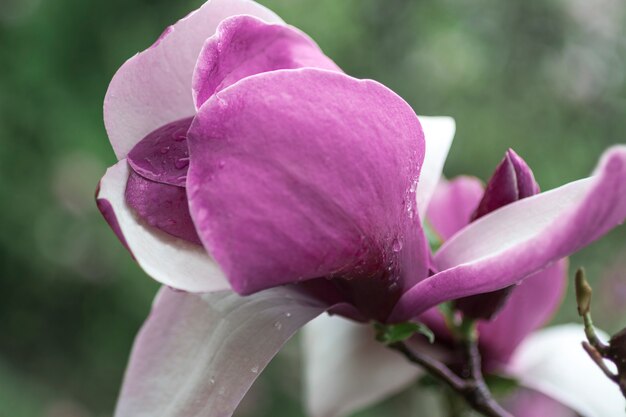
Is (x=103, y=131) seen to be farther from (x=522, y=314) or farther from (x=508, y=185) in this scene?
(x=508, y=185)

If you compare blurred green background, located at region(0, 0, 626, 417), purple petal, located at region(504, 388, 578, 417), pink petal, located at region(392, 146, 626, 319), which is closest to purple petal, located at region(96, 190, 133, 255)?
pink petal, located at region(392, 146, 626, 319)

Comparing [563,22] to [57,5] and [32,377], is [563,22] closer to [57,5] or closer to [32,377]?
[57,5]

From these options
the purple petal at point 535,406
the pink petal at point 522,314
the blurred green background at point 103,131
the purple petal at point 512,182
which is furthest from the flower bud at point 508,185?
the blurred green background at point 103,131

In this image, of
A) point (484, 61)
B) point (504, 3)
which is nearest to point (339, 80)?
point (484, 61)

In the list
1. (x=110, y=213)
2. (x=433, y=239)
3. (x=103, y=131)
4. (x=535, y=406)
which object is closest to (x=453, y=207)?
(x=433, y=239)

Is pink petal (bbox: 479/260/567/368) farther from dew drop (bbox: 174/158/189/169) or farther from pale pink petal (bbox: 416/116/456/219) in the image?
dew drop (bbox: 174/158/189/169)

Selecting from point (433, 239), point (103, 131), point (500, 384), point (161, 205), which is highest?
point (161, 205)
